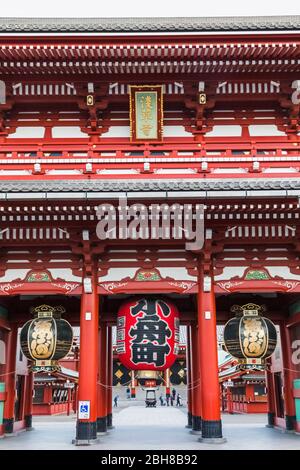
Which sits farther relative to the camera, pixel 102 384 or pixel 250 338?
pixel 102 384

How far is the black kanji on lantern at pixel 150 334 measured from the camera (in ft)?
34.9

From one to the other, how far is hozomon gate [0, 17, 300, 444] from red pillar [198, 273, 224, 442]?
0.08 ft

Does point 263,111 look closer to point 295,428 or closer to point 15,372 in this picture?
point 295,428

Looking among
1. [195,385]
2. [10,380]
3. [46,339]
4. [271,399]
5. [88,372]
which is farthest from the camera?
[271,399]

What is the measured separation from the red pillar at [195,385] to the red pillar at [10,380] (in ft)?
17.8

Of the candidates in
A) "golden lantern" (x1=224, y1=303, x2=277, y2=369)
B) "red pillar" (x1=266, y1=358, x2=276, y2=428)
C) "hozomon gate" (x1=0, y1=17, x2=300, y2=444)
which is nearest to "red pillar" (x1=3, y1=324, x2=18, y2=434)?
"hozomon gate" (x1=0, y1=17, x2=300, y2=444)

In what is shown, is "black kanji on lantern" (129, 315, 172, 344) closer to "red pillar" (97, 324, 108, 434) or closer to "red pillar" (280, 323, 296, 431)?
"red pillar" (97, 324, 108, 434)

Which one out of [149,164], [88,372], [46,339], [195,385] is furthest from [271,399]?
[149,164]

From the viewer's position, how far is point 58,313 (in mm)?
11258

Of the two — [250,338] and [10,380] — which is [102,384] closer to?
[10,380]

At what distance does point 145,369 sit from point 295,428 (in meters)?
5.75

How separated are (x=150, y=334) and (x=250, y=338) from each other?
2331 mm

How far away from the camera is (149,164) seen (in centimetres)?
1160
